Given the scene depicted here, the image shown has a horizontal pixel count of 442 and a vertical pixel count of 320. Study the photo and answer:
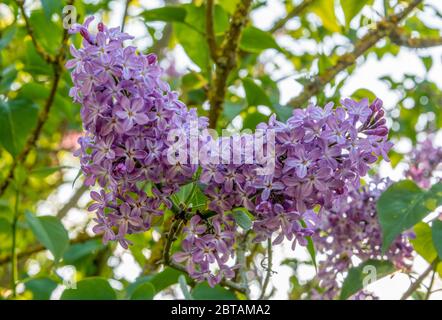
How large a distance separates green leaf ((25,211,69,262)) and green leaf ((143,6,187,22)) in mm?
461

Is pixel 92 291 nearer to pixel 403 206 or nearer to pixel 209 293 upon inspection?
pixel 209 293

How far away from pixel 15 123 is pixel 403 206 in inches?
32.7

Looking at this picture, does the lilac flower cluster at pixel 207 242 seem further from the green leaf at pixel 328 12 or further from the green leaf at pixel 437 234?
the green leaf at pixel 328 12

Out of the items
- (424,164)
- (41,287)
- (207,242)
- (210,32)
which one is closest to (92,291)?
(41,287)

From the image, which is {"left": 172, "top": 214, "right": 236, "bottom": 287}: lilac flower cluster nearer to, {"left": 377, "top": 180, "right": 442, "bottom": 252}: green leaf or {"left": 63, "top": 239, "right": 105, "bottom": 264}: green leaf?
{"left": 377, "top": 180, "right": 442, "bottom": 252}: green leaf

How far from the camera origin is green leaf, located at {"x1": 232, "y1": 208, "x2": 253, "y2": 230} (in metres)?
0.77

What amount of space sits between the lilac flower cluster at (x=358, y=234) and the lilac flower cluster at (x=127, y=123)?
1.56 ft

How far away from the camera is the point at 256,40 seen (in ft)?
4.41

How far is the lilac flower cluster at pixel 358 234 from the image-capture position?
117 centimetres

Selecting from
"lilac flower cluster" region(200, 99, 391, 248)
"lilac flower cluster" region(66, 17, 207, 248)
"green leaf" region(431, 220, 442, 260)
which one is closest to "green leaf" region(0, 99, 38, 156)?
"lilac flower cluster" region(66, 17, 207, 248)

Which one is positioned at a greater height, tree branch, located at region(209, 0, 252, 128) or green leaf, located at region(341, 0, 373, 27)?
green leaf, located at region(341, 0, 373, 27)

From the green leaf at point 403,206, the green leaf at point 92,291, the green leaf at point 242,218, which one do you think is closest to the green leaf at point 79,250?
the green leaf at point 92,291

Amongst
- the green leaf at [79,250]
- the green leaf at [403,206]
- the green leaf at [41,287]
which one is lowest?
the green leaf at [79,250]
